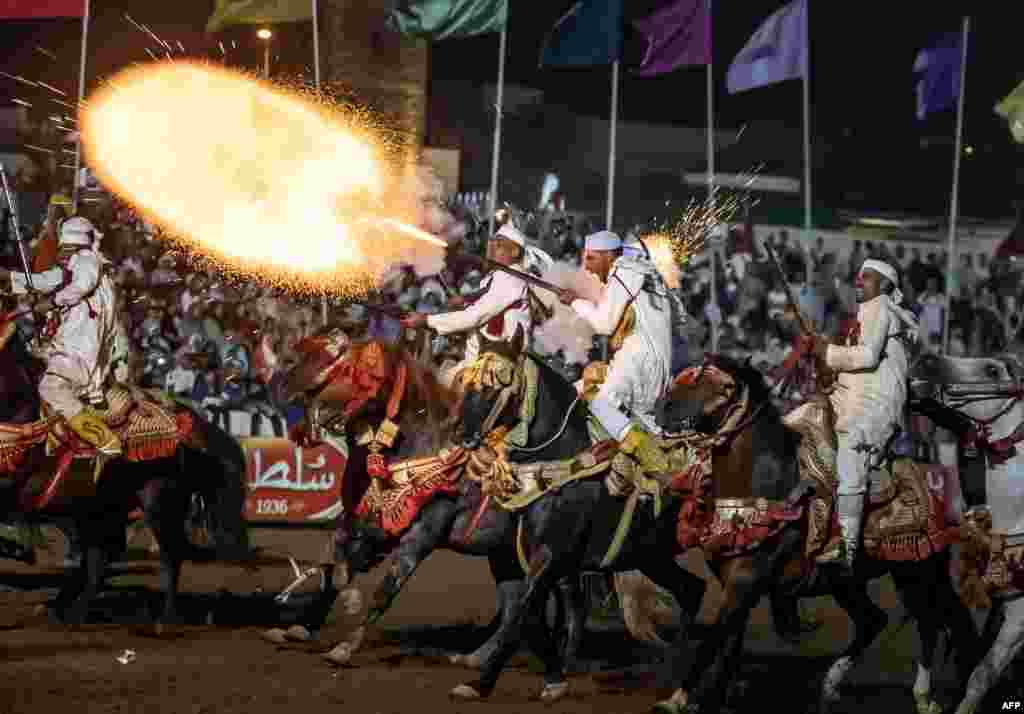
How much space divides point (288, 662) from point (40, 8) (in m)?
12.7

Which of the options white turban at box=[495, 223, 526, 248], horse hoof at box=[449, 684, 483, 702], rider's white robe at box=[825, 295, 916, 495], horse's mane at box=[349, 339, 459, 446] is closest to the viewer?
horse hoof at box=[449, 684, 483, 702]

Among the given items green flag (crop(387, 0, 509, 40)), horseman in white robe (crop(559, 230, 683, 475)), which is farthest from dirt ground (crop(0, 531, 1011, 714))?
green flag (crop(387, 0, 509, 40))

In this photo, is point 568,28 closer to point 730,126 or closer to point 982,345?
point 982,345

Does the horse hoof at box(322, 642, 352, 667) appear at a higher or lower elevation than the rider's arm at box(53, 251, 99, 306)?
lower

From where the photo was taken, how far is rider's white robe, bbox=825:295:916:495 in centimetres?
1111

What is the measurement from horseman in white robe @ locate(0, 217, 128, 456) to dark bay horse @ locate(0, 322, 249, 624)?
25 centimetres

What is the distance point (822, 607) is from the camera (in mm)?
17094

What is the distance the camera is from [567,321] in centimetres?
1570

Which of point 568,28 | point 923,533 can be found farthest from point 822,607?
point 568,28

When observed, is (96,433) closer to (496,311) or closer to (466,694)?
(496,311)

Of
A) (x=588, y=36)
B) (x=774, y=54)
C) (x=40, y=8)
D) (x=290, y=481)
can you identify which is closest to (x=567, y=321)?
(x=290, y=481)

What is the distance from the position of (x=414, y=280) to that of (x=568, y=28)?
562 cm

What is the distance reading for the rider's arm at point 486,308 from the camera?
12.1m

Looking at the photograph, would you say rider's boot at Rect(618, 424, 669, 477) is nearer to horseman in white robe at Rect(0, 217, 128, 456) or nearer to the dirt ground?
the dirt ground
